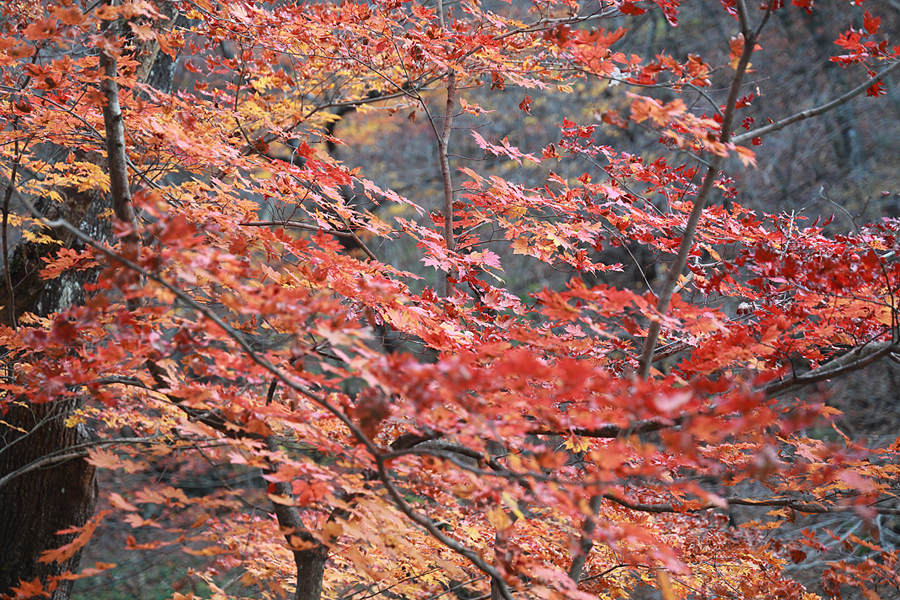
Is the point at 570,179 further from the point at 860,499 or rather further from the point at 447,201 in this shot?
the point at 860,499

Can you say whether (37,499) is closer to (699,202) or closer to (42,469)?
(42,469)

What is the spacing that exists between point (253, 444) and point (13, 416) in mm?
3181

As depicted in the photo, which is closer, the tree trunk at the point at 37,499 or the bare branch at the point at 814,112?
the bare branch at the point at 814,112

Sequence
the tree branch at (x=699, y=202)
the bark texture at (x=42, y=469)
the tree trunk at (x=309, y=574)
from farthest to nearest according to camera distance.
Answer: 1. the bark texture at (x=42, y=469)
2. the tree trunk at (x=309, y=574)
3. the tree branch at (x=699, y=202)

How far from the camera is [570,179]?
10297mm

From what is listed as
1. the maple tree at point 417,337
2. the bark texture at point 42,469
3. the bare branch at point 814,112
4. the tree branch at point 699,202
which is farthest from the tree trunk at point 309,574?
the bare branch at point 814,112

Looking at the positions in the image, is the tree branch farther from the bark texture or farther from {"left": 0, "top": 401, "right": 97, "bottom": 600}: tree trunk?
{"left": 0, "top": 401, "right": 97, "bottom": 600}: tree trunk

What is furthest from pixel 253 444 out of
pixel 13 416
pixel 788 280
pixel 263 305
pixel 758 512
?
pixel 758 512

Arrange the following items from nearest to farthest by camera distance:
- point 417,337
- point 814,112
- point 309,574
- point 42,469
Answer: point 814,112 → point 309,574 → point 417,337 → point 42,469

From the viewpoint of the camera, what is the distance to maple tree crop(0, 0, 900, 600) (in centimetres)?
157

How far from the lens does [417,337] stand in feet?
11.0

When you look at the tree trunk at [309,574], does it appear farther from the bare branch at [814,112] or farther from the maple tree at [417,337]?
the bare branch at [814,112]

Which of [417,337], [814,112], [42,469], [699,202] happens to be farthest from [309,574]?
[814,112]

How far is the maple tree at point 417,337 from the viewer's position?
1572mm
